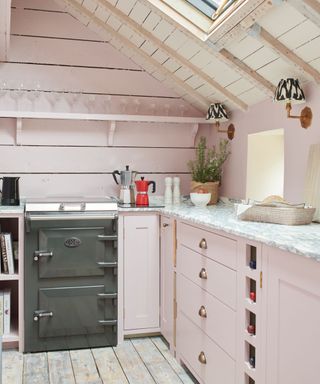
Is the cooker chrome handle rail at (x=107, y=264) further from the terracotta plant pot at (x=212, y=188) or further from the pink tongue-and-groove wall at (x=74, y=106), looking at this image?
the terracotta plant pot at (x=212, y=188)

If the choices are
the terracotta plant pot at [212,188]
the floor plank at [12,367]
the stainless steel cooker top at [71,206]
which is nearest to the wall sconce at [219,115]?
the terracotta plant pot at [212,188]

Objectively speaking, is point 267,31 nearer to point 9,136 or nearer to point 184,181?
point 184,181

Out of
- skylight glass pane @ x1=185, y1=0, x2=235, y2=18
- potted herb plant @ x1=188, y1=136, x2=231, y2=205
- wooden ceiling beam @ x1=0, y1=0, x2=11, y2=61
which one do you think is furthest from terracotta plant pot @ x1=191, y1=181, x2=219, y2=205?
wooden ceiling beam @ x1=0, y1=0, x2=11, y2=61

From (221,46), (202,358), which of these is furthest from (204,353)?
(221,46)

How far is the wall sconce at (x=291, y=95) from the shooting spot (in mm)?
2514

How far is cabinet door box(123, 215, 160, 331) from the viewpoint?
319 cm

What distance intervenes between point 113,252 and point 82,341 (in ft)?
1.93

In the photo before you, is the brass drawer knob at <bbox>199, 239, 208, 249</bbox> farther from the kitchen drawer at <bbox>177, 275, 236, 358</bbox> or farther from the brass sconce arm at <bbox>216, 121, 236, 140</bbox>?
the brass sconce arm at <bbox>216, 121, 236, 140</bbox>

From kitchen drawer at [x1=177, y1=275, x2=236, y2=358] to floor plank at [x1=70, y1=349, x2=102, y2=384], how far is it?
587 mm

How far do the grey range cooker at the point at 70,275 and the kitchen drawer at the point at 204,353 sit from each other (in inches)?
22.1

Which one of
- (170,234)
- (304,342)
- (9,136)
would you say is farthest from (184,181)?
(304,342)

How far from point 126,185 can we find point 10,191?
2.64 feet

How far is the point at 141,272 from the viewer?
3.23 meters

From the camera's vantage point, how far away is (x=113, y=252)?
3127 millimetres
